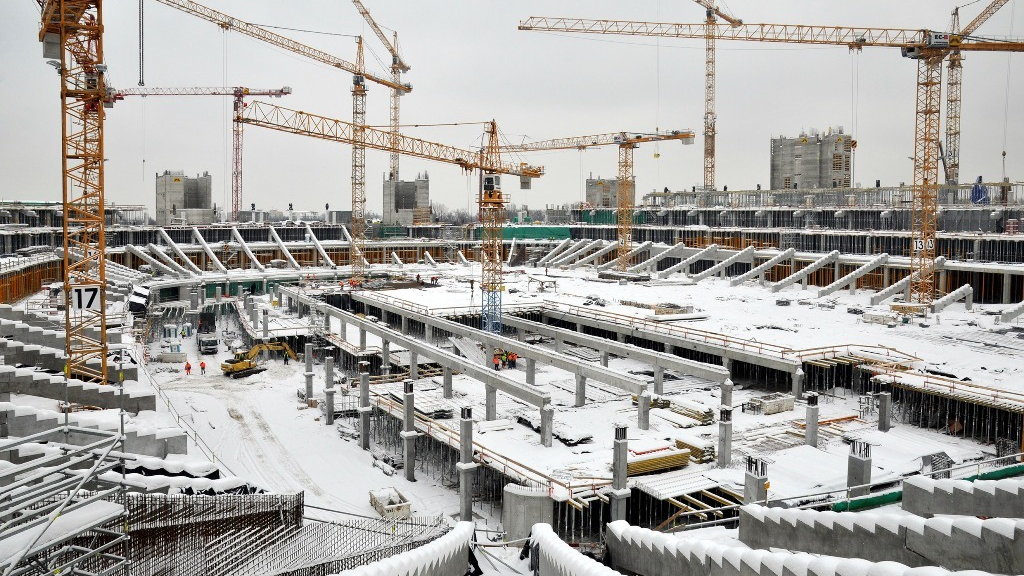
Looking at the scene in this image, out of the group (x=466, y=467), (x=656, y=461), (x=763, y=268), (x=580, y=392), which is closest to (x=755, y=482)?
(x=656, y=461)

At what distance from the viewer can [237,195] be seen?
75.3 meters

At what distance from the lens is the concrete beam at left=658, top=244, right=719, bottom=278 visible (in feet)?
171

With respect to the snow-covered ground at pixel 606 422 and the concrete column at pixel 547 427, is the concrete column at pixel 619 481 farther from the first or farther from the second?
the concrete column at pixel 547 427

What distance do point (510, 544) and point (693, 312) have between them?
23.6m

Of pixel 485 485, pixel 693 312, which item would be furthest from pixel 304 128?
pixel 485 485

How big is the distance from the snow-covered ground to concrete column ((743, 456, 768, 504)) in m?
1.55

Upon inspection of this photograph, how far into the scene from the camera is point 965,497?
32.8ft

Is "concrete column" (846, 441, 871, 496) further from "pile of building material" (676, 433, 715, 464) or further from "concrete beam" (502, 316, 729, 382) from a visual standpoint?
"concrete beam" (502, 316, 729, 382)

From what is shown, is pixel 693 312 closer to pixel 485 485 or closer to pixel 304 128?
pixel 485 485

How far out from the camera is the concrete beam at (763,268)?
154 ft

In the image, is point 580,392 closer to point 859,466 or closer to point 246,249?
point 859,466

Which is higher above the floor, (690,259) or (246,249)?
(246,249)

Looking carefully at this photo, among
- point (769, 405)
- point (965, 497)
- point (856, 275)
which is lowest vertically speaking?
point (769, 405)

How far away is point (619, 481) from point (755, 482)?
2500 millimetres
